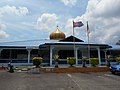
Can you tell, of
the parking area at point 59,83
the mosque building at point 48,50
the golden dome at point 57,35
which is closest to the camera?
the parking area at point 59,83

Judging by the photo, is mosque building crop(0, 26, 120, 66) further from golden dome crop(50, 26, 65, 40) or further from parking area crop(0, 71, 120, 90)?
parking area crop(0, 71, 120, 90)

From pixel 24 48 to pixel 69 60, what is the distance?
9.16 metres

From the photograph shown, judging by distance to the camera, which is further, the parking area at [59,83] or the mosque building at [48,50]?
the mosque building at [48,50]

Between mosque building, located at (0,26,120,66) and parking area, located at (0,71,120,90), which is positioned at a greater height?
mosque building, located at (0,26,120,66)

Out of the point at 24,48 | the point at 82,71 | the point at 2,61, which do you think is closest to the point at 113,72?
the point at 82,71

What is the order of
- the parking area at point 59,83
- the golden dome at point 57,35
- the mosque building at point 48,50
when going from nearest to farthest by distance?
the parking area at point 59,83 < the mosque building at point 48,50 < the golden dome at point 57,35

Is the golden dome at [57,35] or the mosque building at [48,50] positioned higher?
the golden dome at [57,35]

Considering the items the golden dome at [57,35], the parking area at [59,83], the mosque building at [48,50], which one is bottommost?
the parking area at [59,83]

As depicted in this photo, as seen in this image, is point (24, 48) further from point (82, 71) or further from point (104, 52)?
point (104, 52)

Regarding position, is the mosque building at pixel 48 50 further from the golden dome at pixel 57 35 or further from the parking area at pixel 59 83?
the parking area at pixel 59 83

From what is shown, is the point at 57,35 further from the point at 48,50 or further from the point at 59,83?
the point at 59,83

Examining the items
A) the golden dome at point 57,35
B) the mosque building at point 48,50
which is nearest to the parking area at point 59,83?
the mosque building at point 48,50

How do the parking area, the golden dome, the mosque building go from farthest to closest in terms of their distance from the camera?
the golden dome < the mosque building < the parking area

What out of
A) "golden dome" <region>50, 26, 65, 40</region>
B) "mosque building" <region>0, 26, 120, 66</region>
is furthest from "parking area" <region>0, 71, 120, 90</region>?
"golden dome" <region>50, 26, 65, 40</region>
